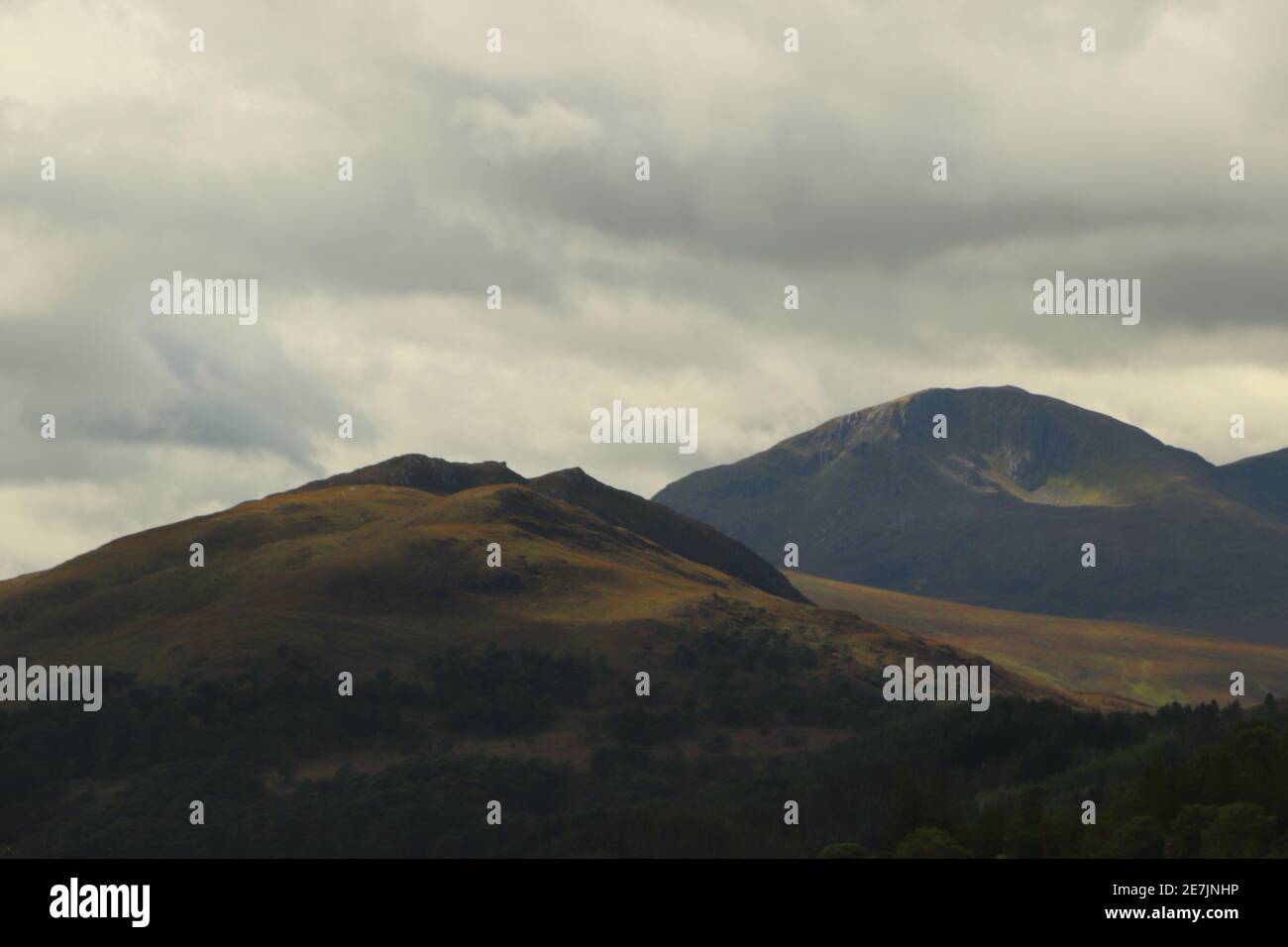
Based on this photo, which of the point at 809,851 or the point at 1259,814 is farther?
the point at 809,851
